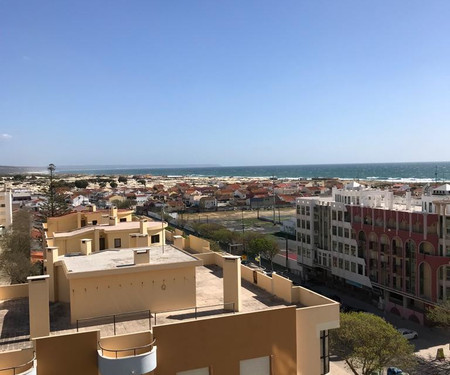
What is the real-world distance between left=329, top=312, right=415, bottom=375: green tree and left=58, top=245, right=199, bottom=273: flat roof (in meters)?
12.2

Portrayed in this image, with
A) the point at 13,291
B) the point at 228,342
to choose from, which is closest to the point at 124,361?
the point at 228,342

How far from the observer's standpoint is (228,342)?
9859mm

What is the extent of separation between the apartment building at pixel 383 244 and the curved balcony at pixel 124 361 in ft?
88.1

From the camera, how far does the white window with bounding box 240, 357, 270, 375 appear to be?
999cm

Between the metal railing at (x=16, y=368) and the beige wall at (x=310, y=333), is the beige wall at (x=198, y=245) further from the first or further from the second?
the metal railing at (x=16, y=368)

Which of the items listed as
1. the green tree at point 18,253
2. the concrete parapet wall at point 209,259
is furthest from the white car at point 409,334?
the green tree at point 18,253

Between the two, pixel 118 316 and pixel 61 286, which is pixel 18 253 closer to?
pixel 61 286

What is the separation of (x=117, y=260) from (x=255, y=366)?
513cm

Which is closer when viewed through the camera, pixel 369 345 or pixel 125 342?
pixel 125 342

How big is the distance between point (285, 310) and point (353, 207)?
29.1 metres

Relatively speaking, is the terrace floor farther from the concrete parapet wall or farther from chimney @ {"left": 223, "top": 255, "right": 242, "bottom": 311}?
the concrete parapet wall

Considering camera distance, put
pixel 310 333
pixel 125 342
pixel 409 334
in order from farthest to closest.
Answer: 1. pixel 409 334
2. pixel 310 333
3. pixel 125 342

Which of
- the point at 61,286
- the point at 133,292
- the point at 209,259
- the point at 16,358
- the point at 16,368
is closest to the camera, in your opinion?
the point at 16,368

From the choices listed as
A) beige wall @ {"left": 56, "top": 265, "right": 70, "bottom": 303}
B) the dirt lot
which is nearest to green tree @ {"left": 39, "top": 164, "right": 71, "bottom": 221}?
the dirt lot
